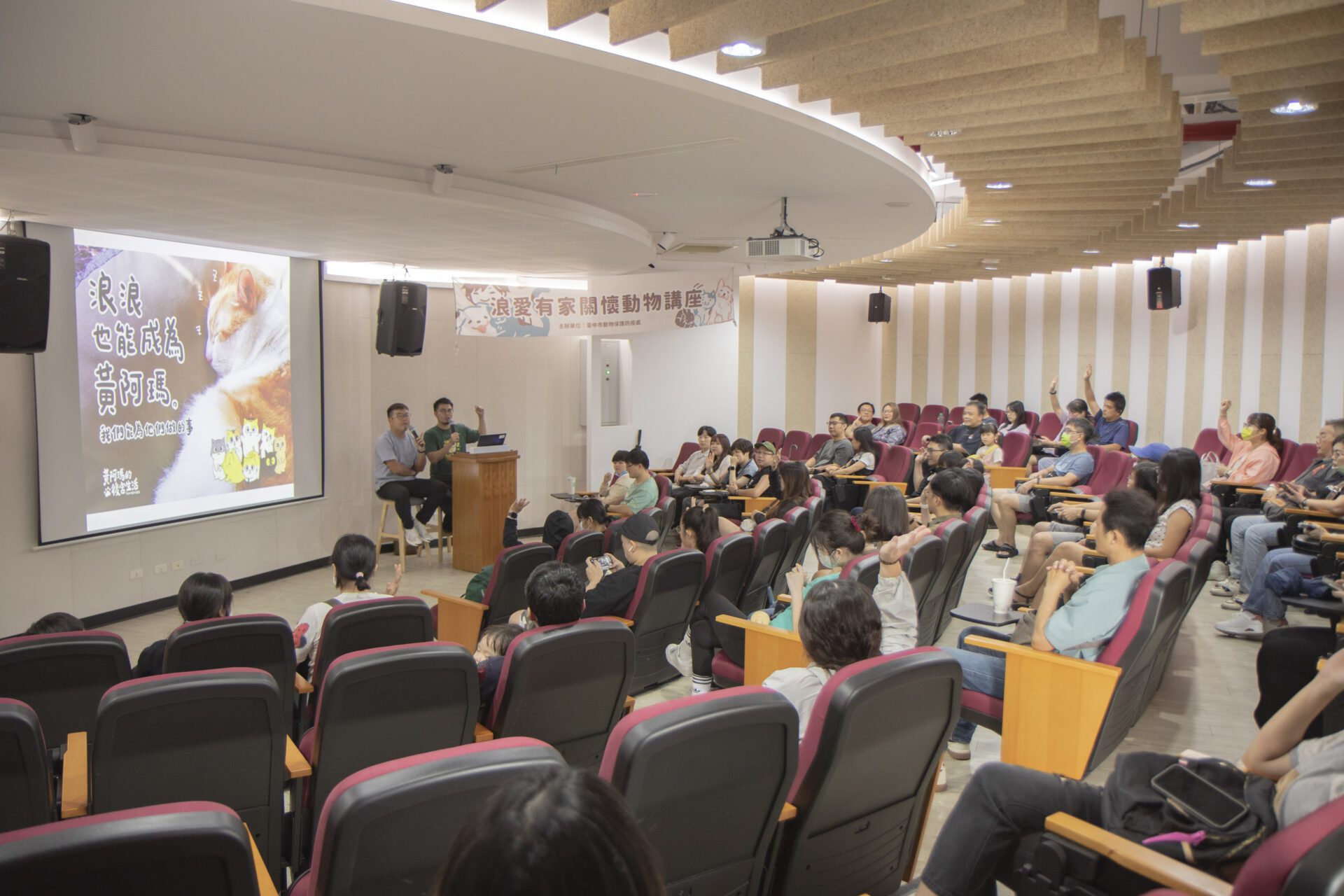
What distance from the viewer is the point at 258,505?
8211mm

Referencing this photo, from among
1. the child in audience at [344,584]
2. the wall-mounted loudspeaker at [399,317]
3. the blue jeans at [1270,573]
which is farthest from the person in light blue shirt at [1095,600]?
the wall-mounted loudspeaker at [399,317]

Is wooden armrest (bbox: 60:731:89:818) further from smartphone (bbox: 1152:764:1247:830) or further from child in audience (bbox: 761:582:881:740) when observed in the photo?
smartphone (bbox: 1152:764:1247:830)

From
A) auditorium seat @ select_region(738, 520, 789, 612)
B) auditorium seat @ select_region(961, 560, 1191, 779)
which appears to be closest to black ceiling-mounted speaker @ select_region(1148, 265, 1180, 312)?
auditorium seat @ select_region(738, 520, 789, 612)

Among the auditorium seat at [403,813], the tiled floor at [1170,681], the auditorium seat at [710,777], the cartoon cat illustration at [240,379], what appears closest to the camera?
the auditorium seat at [403,813]

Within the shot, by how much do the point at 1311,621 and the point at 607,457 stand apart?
24.4 feet

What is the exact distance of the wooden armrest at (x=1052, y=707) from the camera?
3.54 m

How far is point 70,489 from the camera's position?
259 inches

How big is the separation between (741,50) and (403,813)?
3.12 meters

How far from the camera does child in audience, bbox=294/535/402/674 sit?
4055mm

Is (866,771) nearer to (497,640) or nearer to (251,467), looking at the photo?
(497,640)

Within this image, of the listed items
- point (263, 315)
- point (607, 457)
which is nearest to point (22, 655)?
point (263, 315)

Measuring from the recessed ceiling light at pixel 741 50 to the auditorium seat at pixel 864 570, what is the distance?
2261 mm

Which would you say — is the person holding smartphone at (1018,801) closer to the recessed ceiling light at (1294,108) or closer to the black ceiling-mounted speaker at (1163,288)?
the recessed ceiling light at (1294,108)

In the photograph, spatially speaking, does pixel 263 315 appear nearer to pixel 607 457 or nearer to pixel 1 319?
pixel 1 319
